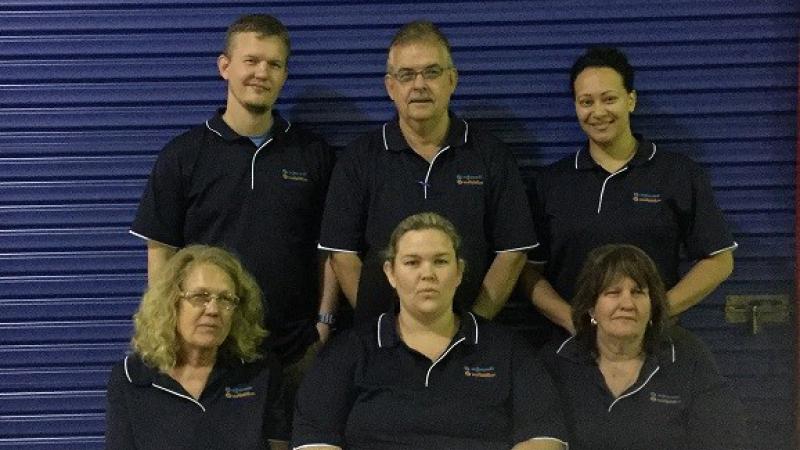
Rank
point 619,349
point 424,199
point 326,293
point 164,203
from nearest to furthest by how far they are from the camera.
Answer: point 619,349 → point 424,199 → point 164,203 → point 326,293

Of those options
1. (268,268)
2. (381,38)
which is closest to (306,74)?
(381,38)

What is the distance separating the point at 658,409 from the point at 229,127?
5.29 feet

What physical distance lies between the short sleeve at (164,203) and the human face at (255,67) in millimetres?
304

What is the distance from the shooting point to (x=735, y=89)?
11.8 feet

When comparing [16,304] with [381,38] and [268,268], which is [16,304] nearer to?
[268,268]

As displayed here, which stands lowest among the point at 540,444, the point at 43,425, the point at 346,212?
the point at 43,425

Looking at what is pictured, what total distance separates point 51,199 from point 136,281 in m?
0.43

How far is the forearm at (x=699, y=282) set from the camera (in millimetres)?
3152

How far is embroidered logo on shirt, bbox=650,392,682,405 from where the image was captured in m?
2.91

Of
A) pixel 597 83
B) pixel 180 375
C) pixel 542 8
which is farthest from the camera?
pixel 542 8

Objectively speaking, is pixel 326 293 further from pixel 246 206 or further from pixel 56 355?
pixel 56 355

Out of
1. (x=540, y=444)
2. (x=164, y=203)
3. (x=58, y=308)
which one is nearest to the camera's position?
(x=540, y=444)

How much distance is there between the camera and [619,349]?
299cm

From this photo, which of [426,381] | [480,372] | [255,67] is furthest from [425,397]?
[255,67]
